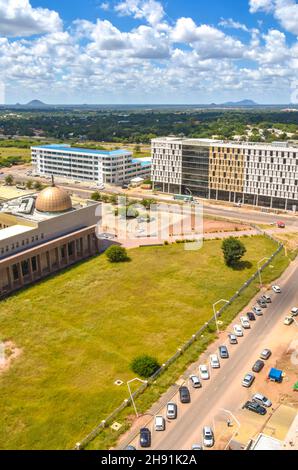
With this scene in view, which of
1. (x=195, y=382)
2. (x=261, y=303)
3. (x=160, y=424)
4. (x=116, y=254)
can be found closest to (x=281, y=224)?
(x=261, y=303)

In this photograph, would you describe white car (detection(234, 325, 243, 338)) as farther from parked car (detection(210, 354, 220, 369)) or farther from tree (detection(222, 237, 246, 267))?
tree (detection(222, 237, 246, 267))

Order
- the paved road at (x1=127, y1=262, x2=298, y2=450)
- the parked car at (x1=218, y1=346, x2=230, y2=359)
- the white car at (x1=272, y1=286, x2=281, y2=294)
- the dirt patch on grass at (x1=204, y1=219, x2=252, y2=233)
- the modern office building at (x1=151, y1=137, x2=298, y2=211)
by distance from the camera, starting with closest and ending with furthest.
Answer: the paved road at (x1=127, y1=262, x2=298, y2=450) → the parked car at (x1=218, y1=346, x2=230, y2=359) → the white car at (x1=272, y1=286, x2=281, y2=294) → the dirt patch on grass at (x1=204, y1=219, x2=252, y2=233) → the modern office building at (x1=151, y1=137, x2=298, y2=211)

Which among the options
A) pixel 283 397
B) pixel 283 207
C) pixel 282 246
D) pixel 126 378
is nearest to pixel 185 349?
pixel 126 378

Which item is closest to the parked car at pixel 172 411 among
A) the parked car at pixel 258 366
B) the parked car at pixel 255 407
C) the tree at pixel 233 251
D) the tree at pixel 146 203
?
the parked car at pixel 255 407

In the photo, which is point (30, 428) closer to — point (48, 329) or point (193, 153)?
point (48, 329)

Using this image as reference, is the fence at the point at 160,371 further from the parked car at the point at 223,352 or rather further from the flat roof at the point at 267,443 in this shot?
the flat roof at the point at 267,443

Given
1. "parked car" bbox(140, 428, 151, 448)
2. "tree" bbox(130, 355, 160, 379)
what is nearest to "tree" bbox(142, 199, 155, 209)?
"tree" bbox(130, 355, 160, 379)
